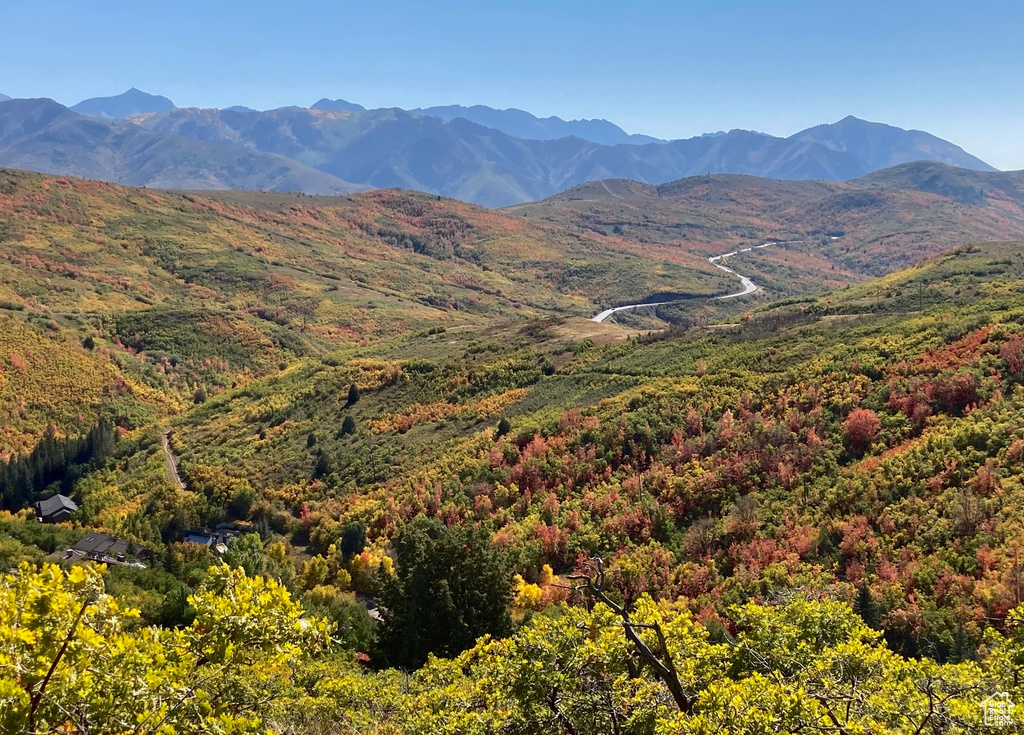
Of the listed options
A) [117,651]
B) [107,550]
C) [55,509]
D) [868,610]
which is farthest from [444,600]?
[55,509]

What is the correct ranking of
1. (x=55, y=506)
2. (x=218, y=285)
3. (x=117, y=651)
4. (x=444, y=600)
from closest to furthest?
(x=117, y=651)
(x=444, y=600)
(x=55, y=506)
(x=218, y=285)

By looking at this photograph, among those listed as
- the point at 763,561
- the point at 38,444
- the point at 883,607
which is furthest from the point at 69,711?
the point at 38,444

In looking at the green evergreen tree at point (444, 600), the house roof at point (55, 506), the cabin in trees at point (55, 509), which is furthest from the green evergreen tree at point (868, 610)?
the house roof at point (55, 506)

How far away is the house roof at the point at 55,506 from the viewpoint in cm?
4728

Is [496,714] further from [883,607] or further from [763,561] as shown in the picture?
[763,561]

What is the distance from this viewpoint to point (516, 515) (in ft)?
114

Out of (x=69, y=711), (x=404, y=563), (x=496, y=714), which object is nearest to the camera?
(x=69, y=711)

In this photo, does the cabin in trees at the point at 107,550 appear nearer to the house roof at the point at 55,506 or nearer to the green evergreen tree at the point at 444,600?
the house roof at the point at 55,506

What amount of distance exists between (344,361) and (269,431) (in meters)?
21.7

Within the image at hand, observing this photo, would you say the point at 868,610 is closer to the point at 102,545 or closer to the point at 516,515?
the point at 516,515

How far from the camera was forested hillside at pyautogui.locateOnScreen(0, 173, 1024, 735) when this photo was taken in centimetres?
677

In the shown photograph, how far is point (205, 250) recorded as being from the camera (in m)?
130

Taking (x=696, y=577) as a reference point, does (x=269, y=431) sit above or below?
below

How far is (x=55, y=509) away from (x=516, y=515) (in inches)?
1455
